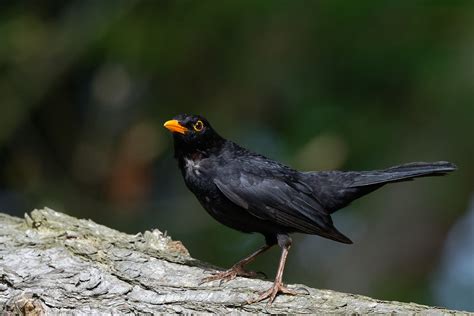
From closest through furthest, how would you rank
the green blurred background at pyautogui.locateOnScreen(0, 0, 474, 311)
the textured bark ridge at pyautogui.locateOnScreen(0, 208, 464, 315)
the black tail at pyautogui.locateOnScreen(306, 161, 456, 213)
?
the textured bark ridge at pyautogui.locateOnScreen(0, 208, 464, 315)
the black tail at pyautogui.locateOnScreen(306, 161, 456, 213)
the green blurred background at pyautogui.locateOnScreen(0, 0, 474, 311)

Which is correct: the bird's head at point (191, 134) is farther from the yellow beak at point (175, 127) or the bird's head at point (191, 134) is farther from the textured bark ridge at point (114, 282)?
the textured bark ridge at point (114, 282)

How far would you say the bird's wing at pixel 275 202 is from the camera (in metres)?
5.91

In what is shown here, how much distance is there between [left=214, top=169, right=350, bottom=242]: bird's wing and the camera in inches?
233

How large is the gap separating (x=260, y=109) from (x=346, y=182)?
266 centimetres

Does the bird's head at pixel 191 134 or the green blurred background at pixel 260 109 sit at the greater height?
the green blurred background at pixel 260 109

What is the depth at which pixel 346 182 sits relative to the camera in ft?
21.0

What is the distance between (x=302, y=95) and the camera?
8.27 metres

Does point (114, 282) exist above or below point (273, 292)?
below

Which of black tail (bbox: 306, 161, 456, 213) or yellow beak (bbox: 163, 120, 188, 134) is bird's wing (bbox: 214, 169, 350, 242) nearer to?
black tail (bbox: 306, 161, 456, 213)

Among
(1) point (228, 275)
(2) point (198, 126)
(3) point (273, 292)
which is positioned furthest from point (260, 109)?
(3) point (273, 292)

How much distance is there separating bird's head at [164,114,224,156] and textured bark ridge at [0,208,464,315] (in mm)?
781

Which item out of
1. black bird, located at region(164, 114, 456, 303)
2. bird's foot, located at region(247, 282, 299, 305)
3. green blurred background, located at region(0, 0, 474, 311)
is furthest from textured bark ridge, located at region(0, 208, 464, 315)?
green blurred background, located at region(0, 0, 474, 311)

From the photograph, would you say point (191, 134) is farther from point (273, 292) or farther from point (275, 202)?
point (273, 292)

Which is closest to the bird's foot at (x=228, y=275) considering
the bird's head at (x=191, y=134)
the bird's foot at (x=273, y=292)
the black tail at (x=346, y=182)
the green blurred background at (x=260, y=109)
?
the bird's foot at (x=273, y=292)
